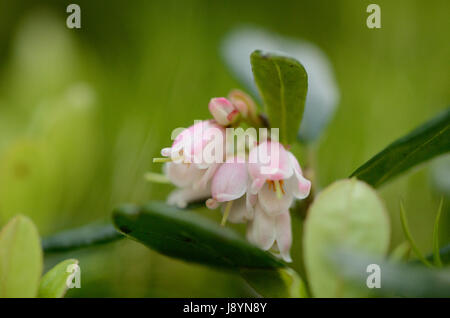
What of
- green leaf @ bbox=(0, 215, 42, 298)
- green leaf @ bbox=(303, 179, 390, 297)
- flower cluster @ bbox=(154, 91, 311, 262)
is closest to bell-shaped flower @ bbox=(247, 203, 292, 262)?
flower cluster @ bbox=(154, 91, 311, 262)

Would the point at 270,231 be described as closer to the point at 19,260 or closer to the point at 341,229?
the point at 341,229

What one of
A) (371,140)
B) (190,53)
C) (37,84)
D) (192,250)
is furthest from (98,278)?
(190,53)

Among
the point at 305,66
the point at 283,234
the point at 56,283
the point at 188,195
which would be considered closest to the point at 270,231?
the point at 283,234

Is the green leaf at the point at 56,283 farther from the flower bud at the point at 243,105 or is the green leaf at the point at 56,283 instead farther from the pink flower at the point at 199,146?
the flower bud at the point at 243,105

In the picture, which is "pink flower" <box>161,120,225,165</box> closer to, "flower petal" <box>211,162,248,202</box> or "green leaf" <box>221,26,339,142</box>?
"flower petal" <box>211,162,248,202</box>

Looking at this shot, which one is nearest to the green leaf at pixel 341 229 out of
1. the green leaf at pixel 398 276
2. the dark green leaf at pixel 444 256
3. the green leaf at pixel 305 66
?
the green leaf at pixel 398 276
